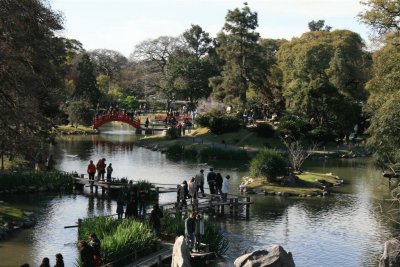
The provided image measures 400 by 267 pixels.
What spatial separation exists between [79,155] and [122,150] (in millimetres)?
6918

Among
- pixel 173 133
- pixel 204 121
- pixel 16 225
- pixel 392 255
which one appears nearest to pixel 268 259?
pixel 392 255

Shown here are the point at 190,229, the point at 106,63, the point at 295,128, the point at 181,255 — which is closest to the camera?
the point at 181,255

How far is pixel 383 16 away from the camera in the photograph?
37938mm

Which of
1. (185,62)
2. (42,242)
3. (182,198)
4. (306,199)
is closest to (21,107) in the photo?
(42,242)

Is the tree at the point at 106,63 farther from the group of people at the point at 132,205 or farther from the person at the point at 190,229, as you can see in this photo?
the person at the point at 190,229

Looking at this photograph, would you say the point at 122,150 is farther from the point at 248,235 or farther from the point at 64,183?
the point at 248,235

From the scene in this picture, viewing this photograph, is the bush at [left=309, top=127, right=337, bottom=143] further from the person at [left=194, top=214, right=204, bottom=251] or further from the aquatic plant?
the aquatic plant

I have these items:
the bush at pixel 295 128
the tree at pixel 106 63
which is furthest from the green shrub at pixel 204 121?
the tree at pixel 106 63

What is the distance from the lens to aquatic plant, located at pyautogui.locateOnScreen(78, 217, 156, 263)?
21266 mm

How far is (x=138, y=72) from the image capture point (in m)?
121

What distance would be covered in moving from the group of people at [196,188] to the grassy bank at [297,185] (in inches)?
232

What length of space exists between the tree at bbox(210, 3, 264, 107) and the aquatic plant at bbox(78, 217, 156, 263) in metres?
49.6

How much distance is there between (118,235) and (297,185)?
22.6 meters

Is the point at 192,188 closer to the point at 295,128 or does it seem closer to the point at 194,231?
the point at 194,231
